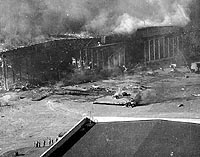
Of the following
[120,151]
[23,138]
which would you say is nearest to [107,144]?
[120,151]

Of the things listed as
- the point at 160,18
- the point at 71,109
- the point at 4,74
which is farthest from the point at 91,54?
the point at 160,18

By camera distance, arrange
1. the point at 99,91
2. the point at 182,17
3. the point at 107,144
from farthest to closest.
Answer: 1. the point at 182,17
2. the point at 99,91
3. the point at 107,144

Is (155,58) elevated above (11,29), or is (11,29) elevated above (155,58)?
(11,29)

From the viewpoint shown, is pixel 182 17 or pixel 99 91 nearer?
pixel 99 91

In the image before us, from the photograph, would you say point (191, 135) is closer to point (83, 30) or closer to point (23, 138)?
point (23, 138)

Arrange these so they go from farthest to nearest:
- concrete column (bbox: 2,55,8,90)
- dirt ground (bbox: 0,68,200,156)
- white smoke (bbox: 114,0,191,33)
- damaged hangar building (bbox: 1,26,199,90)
Answer: white smoke (bbox: 114,0,191,33), damaged hangar building (bbox: 1,26,199,90), concrete column (bbox: 2,55,8,90), dirt ground (bbox: 0,68,200,156)

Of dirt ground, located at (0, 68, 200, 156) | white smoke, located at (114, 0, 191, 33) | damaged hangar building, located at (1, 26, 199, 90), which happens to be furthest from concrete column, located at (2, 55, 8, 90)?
white smoke, located at (114, 0, 191, 33)

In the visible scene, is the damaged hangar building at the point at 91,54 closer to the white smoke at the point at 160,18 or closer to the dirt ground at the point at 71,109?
the white smoke at the point at 160,18

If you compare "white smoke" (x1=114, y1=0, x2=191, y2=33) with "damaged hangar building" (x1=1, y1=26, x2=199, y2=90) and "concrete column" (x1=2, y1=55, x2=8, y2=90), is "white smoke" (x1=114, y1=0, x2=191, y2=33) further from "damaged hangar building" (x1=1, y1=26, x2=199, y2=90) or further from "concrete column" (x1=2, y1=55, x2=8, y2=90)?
"concrete column" (x1=2, y1=55, x2=8, y2=90)

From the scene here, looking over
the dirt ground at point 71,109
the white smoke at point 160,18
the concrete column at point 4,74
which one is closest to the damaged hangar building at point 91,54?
the concrete column at point 4,74
